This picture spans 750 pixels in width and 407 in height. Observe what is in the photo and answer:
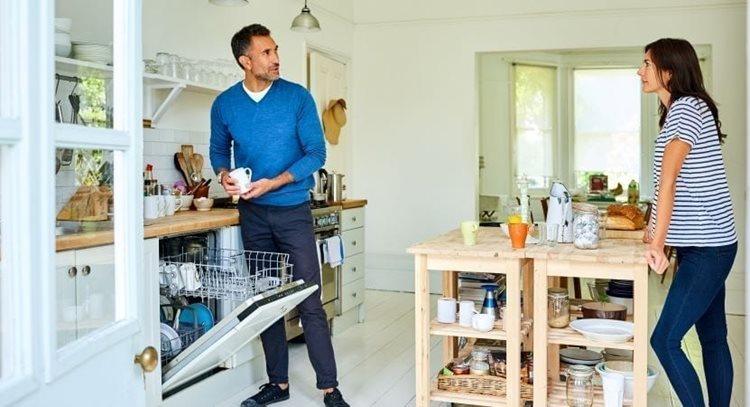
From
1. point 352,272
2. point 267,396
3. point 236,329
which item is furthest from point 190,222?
point 352,272

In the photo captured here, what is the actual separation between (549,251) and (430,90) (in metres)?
3.86

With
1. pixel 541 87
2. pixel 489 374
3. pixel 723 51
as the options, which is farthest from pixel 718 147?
pixel 541 87

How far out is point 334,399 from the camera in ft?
11.0

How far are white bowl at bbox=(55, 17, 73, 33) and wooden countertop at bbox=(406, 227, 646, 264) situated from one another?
204 centimetres

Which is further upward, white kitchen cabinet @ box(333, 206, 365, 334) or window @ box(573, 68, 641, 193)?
window @ box(573, 68, 641, 193)

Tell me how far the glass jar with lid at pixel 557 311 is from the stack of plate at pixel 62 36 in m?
2.34

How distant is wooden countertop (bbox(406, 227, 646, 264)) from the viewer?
2805 mm

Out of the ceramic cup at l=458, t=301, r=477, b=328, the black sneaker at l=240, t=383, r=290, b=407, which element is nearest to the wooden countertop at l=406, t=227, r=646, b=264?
the ceramic cup at l=458, t=301, r=477, b=328

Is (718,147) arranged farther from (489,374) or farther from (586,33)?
(586,33)

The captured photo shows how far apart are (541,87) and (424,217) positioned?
3.20m

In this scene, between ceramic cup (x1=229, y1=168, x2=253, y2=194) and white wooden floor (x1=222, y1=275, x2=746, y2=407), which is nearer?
ceramic cup (x1=229, y1=168, x2=253, y2=194)

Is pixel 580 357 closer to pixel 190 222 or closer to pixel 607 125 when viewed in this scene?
pixel 190 222

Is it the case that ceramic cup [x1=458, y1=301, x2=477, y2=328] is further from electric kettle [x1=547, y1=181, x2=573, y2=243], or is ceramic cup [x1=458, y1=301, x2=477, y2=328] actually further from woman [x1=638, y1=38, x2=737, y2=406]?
woman [x1=638, y1=38, x2=737, y2=406]

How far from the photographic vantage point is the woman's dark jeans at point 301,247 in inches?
133
